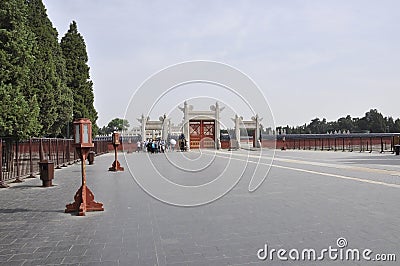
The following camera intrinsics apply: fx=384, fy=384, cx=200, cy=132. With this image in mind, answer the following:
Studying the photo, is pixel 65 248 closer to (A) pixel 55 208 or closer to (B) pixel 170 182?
(A) pixel 55 208

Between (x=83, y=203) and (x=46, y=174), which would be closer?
(x=83, y=203)

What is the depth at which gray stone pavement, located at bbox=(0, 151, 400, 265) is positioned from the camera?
468 centimetres

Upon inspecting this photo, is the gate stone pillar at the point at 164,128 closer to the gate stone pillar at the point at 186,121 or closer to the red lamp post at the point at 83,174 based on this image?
the gate stone pillar at the point at 186,121

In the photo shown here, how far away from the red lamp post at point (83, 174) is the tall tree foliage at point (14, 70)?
24.7ft

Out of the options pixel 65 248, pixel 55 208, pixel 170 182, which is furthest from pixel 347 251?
pixel 170 182

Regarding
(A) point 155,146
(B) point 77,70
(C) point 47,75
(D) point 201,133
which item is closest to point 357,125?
(D) point 201,133

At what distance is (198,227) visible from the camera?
608cm

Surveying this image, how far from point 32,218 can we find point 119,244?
2676 millimetres

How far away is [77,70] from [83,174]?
2494 centimetres

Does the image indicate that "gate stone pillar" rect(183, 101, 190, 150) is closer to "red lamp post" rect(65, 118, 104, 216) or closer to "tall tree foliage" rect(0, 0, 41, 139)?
"tall tree foliage" rect(0, 0, 41, 139)

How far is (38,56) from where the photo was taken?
20156 millimetres

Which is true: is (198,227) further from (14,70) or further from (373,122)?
(373,122)

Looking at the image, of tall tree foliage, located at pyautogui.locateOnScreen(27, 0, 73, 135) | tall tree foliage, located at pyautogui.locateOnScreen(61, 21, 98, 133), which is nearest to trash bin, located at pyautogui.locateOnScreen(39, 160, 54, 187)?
tall tree foliage, located at pyautogui.locateOnScreen(27, 0, 73, 135)

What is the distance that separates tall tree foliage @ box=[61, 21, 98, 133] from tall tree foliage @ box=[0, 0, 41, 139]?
46.3 ft
